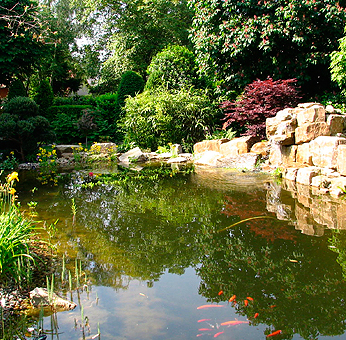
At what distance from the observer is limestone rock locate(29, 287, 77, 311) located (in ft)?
6.63

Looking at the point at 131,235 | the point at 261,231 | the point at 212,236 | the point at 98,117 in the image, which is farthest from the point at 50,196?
the point at 98,117

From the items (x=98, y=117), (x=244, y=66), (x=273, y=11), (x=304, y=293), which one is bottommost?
(x=304, y=293)

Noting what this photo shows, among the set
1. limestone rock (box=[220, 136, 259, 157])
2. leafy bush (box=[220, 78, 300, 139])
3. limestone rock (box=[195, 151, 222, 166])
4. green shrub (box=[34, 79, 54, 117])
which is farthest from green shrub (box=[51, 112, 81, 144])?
leafy bush (box=[220, 78, 300, 139])

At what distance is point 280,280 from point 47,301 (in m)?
1.63

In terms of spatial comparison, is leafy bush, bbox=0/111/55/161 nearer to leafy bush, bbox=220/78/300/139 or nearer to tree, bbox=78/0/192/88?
leafy bush, bbox=220/78/300/139

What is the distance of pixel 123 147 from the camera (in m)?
11.9

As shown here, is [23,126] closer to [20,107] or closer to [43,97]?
[20,107]

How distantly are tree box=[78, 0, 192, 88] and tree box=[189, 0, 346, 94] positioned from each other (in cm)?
986

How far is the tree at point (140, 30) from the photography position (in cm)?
2023

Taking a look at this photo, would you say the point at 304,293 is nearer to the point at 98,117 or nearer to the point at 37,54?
the point at 98,117

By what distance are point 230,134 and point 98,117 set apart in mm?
6999

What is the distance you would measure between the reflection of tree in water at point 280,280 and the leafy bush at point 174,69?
9.32 metres

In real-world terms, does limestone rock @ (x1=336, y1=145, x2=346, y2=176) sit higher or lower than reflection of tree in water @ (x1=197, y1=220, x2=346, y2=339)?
higher

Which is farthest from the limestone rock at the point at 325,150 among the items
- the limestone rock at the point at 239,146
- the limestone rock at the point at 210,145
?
the limestone rock at the point at 210,145
